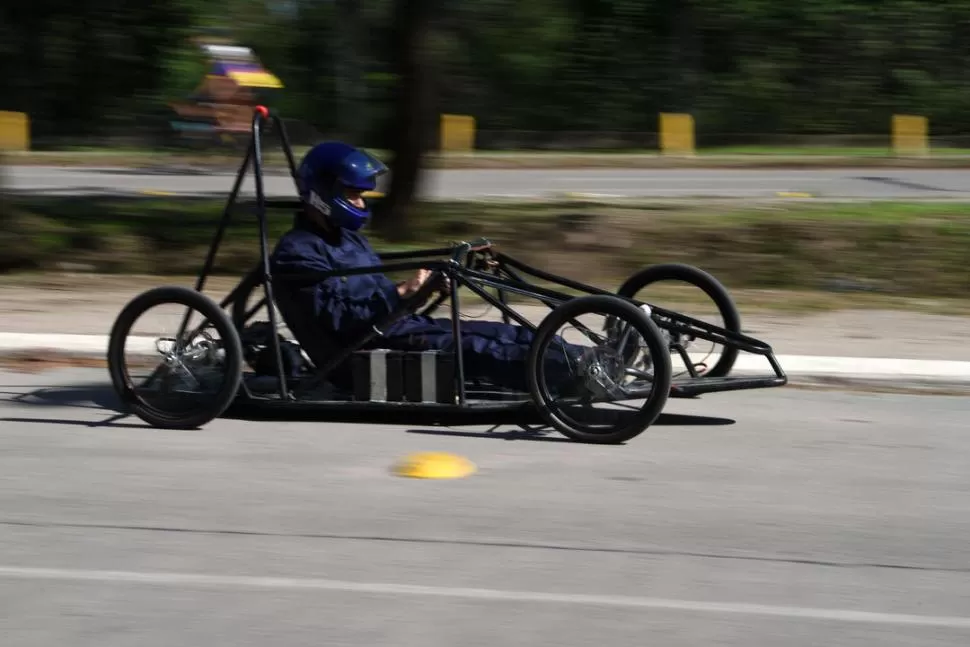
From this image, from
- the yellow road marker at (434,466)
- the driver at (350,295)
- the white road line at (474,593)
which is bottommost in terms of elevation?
the white road line at (474,593)

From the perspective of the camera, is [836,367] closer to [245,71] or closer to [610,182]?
[610,182]

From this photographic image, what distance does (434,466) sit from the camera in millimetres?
6121

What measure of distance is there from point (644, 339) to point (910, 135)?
73.2 feet

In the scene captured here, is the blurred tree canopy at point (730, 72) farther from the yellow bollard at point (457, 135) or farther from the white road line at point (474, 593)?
the white road line at point (474, 593)

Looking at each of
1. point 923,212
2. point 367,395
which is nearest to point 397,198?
point 923,212

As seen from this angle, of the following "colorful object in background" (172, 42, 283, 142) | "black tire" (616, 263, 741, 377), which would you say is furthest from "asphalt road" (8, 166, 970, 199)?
"black tire" (616, 263, 741, 377)

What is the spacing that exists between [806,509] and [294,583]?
7.01ft

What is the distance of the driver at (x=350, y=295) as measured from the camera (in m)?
6.64

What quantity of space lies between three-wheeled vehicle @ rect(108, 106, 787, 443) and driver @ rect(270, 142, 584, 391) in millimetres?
62

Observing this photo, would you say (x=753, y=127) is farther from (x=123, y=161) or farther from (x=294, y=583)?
(x=294, y=583)

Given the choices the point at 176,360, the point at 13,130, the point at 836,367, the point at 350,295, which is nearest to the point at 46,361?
the point at 176,360

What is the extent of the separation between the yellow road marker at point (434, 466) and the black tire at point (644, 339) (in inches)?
19.3

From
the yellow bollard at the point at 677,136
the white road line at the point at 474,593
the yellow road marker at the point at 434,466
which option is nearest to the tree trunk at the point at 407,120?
the yellow road marker at the point at 434,466

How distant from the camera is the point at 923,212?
1390cm
